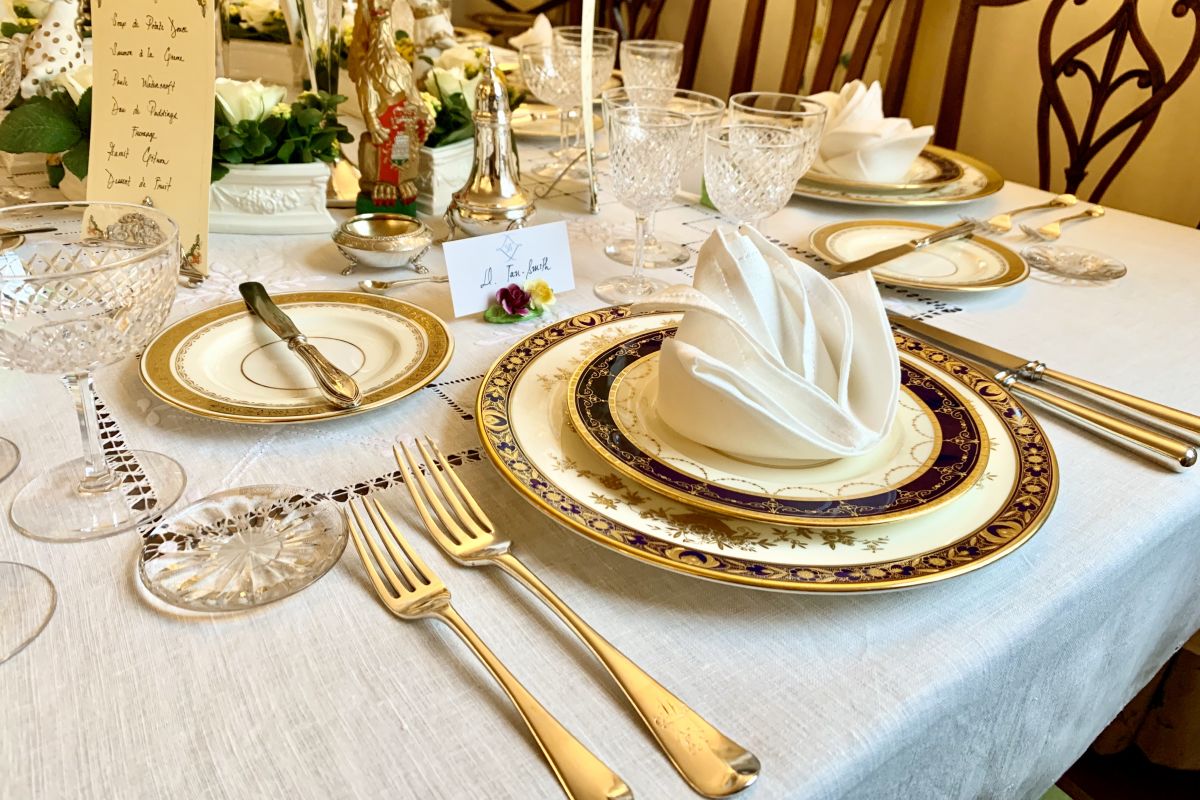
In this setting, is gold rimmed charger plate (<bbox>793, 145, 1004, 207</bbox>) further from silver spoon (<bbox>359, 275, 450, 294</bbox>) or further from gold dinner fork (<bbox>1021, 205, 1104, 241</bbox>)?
silver spoon (<bbox>359, 275, 450, 294</bbox>)

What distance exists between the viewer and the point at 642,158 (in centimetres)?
85

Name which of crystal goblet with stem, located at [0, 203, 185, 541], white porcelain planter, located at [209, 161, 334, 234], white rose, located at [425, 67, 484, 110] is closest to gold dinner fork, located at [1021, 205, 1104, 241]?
white rose, located at [425, 67, 484, 110]

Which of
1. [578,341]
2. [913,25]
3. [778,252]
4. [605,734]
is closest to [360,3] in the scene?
[578,341]

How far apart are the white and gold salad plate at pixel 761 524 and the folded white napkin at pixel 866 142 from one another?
58 centimetres

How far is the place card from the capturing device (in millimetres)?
771

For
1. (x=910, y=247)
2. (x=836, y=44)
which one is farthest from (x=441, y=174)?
(x=836, y=44)

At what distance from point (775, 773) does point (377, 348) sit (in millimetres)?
472

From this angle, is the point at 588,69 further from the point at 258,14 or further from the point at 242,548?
the point at 242,548

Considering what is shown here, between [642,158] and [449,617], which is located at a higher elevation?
[642,158]

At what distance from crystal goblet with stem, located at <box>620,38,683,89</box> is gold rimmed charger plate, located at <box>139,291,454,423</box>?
70 centimetres

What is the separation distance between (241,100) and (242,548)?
588mm

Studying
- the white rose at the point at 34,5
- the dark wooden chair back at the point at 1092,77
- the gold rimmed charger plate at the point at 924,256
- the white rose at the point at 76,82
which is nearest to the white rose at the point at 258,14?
the white rose at the point at 34,5

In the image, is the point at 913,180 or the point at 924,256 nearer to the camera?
the point at 924,256

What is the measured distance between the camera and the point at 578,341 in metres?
0.69
